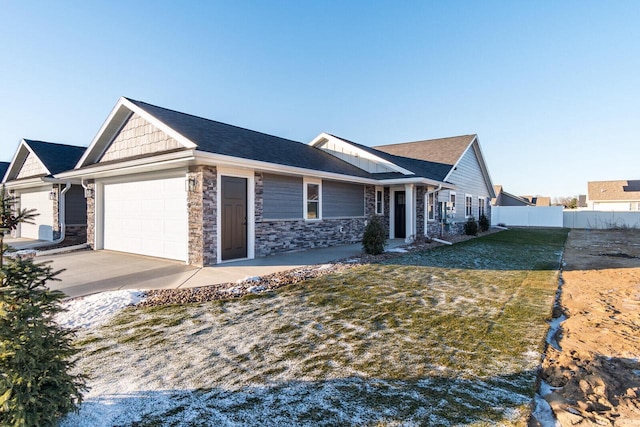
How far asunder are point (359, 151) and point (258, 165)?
753cm

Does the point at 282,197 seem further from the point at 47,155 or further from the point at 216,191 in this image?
the point at 47,155

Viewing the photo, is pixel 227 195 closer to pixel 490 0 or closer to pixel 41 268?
pixel 41 268

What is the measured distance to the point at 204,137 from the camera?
29.2ft

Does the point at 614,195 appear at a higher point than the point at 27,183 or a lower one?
higher

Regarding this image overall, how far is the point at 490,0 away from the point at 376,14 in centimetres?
381

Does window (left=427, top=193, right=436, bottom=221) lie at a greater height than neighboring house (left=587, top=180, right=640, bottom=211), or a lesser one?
lesser

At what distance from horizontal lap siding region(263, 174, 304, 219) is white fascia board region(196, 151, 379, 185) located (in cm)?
→ 40

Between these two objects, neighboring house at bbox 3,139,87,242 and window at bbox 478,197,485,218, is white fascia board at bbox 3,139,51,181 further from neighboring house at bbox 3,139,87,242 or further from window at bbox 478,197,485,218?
window at bbox 478,197,485,218

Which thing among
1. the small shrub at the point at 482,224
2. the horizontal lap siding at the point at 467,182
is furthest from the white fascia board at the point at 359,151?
the small shrub at the point at 482,224

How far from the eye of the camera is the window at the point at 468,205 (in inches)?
757

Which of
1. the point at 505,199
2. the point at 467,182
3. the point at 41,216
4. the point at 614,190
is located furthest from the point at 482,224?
the point at 614,190

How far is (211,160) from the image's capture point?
7551 millimetres

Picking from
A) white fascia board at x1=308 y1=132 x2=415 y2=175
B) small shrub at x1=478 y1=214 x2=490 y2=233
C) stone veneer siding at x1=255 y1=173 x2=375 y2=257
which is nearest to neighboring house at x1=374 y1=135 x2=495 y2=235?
small shrub at x1=478 y1=214 x2=490 y2=233

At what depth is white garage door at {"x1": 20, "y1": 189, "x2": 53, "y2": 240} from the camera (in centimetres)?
1395
